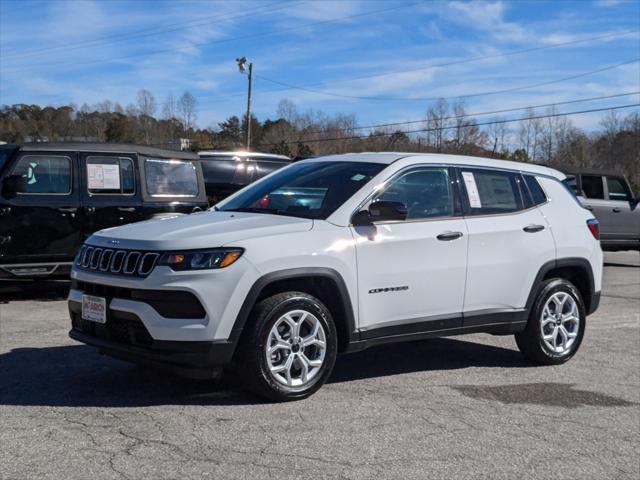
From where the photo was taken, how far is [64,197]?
975 cm

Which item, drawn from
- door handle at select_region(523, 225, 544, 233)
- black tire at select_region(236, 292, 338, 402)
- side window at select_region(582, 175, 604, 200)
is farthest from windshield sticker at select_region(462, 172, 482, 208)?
side window at select_region(582, 175, 604, 200)

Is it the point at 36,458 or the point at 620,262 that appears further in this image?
the point at 620,262

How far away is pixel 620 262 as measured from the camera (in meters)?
18.2

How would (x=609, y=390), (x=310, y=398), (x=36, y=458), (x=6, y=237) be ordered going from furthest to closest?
(x=6, y=237), (x=609, y=390), (x=310, y=398), (x=36, y=458)

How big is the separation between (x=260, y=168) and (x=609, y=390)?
36.3 ft

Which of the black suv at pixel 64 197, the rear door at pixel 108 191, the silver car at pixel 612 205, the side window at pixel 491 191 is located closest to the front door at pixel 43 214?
the black suv at pixel 64 197

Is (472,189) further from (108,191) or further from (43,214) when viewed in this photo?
(43,214)

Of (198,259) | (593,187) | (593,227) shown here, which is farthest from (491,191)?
(593,187)

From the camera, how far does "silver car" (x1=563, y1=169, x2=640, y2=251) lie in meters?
16.3

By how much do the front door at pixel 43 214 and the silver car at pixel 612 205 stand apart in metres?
10.5

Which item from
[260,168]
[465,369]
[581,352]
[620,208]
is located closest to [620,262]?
[620,208]

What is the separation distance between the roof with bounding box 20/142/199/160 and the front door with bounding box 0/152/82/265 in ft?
0.30

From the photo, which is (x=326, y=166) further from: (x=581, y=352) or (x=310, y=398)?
(x=581, y=352)

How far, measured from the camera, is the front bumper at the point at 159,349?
501cm
